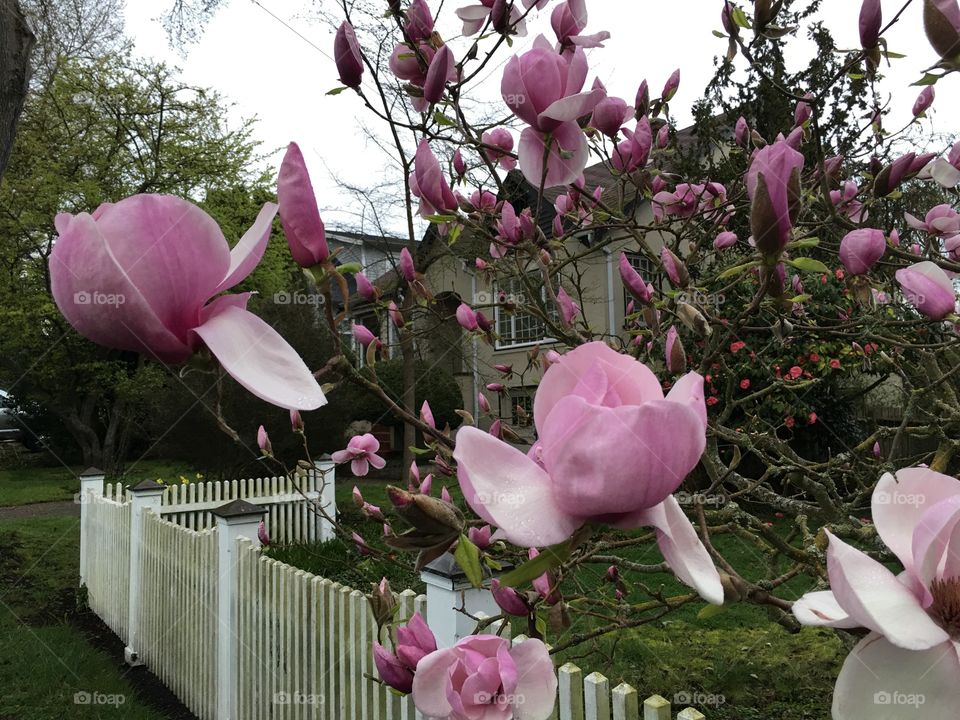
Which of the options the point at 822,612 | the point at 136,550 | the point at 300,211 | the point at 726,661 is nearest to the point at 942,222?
the point at 822,612

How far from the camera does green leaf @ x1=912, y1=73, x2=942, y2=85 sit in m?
1.17

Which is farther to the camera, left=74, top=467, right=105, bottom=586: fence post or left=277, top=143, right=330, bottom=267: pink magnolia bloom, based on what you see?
left=74, top=467, right=105, bottom=586: fence post

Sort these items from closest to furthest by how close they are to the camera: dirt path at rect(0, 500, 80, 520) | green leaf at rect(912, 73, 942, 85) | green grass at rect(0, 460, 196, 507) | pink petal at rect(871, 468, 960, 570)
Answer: pink petal at rect(871, 468, 960, 570), green leaf at rect(912, 73, 942, 85), dirt path at rect(0, 500, 80, 520), green grass at rect(0, 460, 196, 507)

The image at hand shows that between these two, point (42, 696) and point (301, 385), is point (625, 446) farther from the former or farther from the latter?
point (42, 696)

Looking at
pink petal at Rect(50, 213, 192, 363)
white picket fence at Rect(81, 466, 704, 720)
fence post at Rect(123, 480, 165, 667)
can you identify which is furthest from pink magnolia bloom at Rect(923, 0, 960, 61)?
fence post at Rect(123, 480, 165, 667)

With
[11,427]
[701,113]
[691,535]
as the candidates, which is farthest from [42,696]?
[11,427]

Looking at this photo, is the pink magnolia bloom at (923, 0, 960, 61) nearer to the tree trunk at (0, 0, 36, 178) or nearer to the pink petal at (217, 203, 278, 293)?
the pink petal at (217, 203, 278, 293)

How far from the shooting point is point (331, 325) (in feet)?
2.63

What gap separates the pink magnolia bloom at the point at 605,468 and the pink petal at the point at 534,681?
0.40 meters

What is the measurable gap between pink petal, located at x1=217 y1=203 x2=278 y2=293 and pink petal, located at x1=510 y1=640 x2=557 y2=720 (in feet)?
1.72

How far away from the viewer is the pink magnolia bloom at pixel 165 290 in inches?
19.8

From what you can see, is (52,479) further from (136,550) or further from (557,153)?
(557,153)

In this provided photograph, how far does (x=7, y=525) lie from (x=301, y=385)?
9.97 m

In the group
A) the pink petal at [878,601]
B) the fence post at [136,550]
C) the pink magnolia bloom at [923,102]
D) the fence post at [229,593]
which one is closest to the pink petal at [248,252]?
the pink petal at [878,601]
